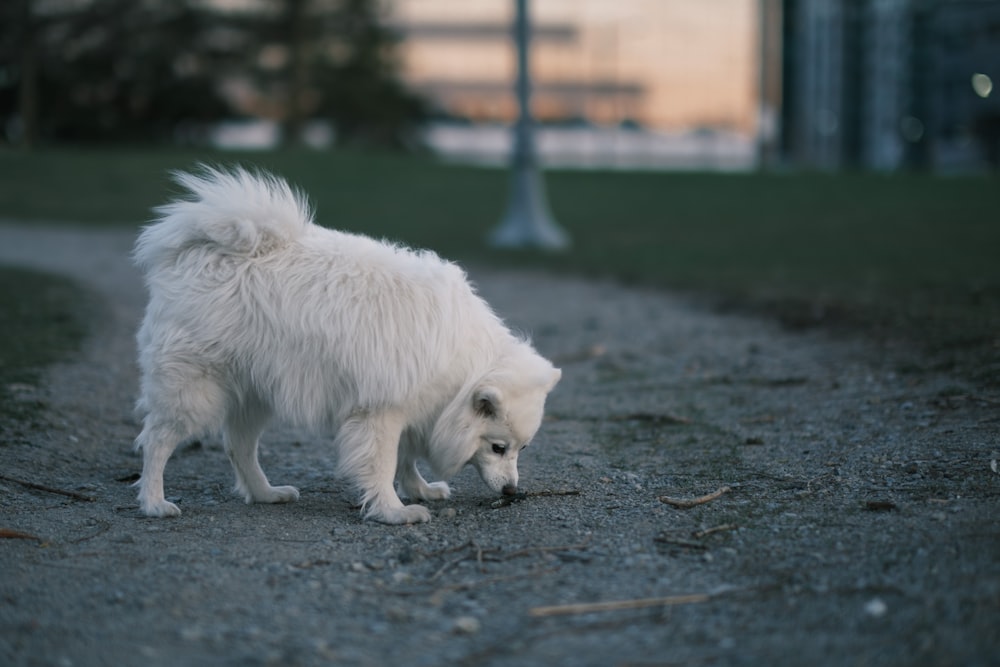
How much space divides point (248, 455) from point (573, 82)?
62935 mm

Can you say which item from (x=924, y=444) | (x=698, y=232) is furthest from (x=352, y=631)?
(x=698, y=232)

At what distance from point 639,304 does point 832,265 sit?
159 inches

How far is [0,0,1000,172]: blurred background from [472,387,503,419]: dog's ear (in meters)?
46.4

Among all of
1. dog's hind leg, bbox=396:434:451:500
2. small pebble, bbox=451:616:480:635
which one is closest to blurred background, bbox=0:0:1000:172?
dog's hind leg, bbox=396:434:451:500

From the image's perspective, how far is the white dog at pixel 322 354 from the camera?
5.82 metres

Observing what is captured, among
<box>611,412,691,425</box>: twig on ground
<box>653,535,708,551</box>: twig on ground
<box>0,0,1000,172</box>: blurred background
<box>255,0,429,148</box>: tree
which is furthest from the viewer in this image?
<box>255,0,429,148</box>: tree

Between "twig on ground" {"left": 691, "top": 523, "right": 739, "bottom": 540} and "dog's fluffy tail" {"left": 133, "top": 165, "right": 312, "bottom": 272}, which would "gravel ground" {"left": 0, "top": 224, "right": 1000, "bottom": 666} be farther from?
"dog's fluffy tail" {"left": 133, "top": 165, "right": 312, "bottom": 272}

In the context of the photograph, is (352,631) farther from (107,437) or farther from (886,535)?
(107,437)

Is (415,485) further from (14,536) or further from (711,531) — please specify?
(14,536)

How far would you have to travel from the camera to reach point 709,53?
63.6 meters

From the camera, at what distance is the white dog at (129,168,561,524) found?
5824 mm

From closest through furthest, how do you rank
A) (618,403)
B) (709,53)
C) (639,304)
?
(618,403) → (639,304) → (709,53)

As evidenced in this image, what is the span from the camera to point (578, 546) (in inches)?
206

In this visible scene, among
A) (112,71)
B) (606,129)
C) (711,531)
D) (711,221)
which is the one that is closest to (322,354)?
(711,531)
